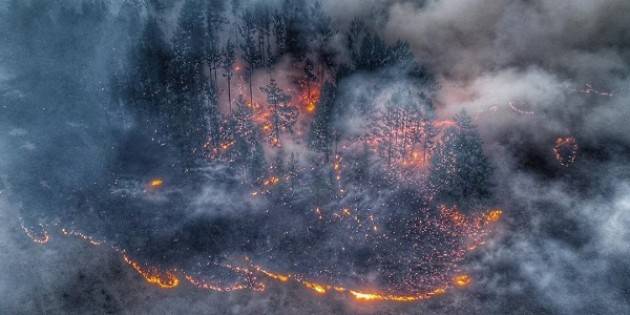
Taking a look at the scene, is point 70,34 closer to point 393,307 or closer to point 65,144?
point 65,144

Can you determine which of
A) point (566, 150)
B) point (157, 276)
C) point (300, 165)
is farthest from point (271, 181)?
point (566, 150)

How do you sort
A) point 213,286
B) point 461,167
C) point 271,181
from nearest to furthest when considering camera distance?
point 213,286 → point 461,167 → point 271,181

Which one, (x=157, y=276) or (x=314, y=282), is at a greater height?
(x=157, y=276)

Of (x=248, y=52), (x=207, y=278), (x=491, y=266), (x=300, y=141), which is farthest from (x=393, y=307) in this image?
(x=248, y=52)

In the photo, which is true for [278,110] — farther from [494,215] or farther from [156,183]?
[494,215]

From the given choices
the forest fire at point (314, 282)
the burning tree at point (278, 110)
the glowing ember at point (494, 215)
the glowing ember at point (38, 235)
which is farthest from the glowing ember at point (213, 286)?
the glowing ember at point (494, 215)

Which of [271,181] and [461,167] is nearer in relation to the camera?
[461,167]
